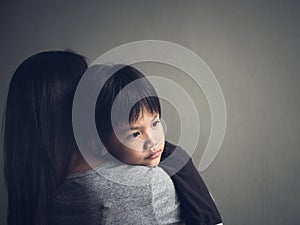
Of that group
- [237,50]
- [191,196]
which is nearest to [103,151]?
[191,196]

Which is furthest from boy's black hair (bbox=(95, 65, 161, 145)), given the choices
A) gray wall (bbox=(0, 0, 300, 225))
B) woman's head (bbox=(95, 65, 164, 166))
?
gray wall (bbox=(0, 0, 300, 225))

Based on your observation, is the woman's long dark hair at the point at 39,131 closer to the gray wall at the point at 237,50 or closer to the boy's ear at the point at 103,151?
the boy's ear at the point at 103,151

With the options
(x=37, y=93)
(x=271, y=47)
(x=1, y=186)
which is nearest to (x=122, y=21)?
(x=271, y=47)

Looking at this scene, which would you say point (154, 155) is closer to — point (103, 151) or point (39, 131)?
point (103, 151)

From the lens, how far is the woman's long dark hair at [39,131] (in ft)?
2.39

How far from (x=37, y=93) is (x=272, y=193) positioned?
113cm

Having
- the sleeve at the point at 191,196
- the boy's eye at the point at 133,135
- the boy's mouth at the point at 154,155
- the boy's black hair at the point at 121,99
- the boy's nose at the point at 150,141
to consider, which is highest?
the boy's black hair at the point at 121,99

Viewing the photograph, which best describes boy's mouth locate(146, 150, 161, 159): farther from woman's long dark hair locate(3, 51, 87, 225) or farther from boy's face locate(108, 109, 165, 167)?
woman's long dark hair locate(3, 51, 87, 225)

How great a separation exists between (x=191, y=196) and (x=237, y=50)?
93cm

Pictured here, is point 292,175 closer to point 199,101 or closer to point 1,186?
point 199,101

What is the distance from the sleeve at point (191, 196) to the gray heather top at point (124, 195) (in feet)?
0.06

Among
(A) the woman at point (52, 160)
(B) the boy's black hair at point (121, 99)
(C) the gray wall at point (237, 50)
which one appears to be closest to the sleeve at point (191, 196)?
(A) the woman at point (52, 160)

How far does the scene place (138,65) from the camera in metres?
1.58

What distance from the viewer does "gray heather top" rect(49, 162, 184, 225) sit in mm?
708
